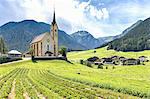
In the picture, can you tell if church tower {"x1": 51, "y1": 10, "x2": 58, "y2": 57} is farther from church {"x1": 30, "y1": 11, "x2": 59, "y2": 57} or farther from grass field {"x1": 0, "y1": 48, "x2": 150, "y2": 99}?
grass field {"x1": 0, "y1": 48, "x2": 150, "y2": 99}

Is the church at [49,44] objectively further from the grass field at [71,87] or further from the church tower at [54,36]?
the grass field at [71,87]

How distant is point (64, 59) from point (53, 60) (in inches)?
335

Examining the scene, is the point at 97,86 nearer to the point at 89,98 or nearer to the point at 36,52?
the point at 89,98

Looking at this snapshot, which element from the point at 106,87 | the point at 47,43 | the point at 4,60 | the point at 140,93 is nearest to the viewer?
the point at 140,93

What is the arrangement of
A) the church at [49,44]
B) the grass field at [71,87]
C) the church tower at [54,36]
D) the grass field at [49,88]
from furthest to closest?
the church tower at [54,36] → the church at [49,44] → the grass field at [71,87] → the grass field at [49,88]

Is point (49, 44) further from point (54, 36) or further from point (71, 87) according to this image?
point (71, 87)

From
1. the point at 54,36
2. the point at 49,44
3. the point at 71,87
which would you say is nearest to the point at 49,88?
Result: the point at 71,87

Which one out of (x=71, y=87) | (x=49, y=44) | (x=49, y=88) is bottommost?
(x=71, y=87)

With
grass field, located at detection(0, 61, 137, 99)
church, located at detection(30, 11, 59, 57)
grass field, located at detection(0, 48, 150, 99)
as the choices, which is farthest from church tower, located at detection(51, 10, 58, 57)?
grass field, located at detection(0, 61, 137, 99)

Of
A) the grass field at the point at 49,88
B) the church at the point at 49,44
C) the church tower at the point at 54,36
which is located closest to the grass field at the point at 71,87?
the grass field at the point at 49,88

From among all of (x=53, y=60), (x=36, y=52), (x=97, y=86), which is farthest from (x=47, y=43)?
(x=97, y=86)

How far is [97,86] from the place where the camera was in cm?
5159

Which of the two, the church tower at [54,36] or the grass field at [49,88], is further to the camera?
the church tower at [54,36]

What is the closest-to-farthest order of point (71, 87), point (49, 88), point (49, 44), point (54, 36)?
point (49, 88) → point (71, 87) → point (49, 44) → point (54, 36)
